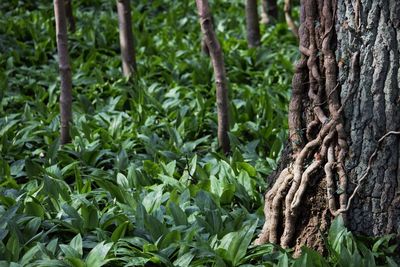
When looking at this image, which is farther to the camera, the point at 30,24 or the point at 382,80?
the point at 30,24

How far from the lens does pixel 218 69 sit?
6051 millimetres

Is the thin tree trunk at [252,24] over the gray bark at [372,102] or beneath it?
over

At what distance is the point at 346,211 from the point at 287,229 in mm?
360

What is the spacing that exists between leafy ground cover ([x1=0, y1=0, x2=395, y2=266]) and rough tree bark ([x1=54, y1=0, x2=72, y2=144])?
13cm

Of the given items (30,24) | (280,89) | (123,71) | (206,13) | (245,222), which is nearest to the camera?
(245,222)

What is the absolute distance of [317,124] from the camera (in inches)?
171

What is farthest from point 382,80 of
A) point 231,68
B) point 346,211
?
point 231,68

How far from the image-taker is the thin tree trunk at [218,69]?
19.7 feet

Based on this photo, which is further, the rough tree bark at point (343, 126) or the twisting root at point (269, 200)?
the twisting root at point (269, 200)

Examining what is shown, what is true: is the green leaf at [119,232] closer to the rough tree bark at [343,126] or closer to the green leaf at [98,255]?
the green leaf at [98,255]

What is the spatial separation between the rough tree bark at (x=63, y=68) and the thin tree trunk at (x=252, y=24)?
10.1 ft

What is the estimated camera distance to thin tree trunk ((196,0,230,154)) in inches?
236

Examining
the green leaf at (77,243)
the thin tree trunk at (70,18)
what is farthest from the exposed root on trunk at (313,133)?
the thin tree trunk at (70,18)

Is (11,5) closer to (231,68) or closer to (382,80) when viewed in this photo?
(231,68)
